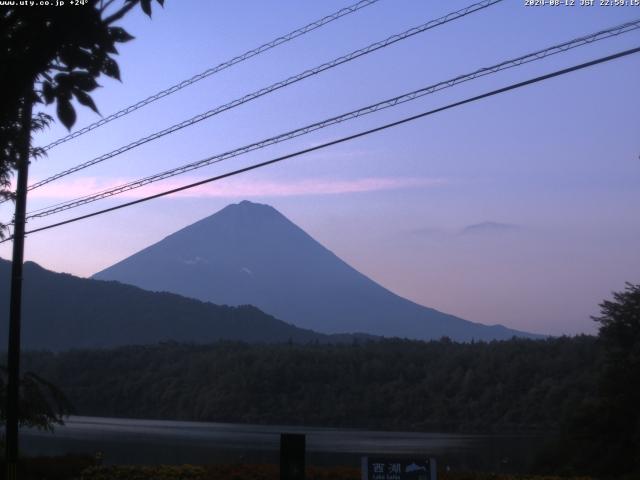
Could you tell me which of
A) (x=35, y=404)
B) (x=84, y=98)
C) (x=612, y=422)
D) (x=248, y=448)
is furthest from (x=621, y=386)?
(x=84, y=98)

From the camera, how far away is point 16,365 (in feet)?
61.1

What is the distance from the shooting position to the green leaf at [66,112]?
6.56 meters

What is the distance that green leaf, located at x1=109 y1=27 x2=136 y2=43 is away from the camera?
6.59m

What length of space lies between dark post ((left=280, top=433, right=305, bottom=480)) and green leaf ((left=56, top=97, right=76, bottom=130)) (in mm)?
9233

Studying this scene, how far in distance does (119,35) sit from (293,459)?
961 cm

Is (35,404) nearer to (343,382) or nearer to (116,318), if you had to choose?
(343,382)

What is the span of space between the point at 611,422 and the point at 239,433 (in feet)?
75.3

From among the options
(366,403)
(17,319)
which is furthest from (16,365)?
(366,403)

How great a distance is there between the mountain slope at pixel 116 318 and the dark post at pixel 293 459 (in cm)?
9450

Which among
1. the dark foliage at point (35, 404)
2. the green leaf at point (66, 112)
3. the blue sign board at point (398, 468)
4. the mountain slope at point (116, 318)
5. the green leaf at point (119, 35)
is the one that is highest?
the mountain slope at point (116, 318)

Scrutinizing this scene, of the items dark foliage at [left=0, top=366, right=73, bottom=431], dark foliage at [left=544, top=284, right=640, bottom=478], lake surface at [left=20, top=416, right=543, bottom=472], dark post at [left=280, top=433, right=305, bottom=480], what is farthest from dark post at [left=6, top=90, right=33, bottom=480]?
dark foliage at [left=544, top=284, right=640, bottom=478]

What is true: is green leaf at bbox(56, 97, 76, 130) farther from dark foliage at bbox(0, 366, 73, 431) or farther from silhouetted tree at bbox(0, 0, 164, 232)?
dark foliage at bbox(0, 366, 73, 431)

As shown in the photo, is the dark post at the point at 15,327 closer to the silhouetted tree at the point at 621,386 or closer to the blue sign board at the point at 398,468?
the blue sign board at the point at 398,468

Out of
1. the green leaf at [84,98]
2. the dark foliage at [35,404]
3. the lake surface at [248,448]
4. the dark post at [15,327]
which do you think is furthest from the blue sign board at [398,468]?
the lake surface at [248,448]
